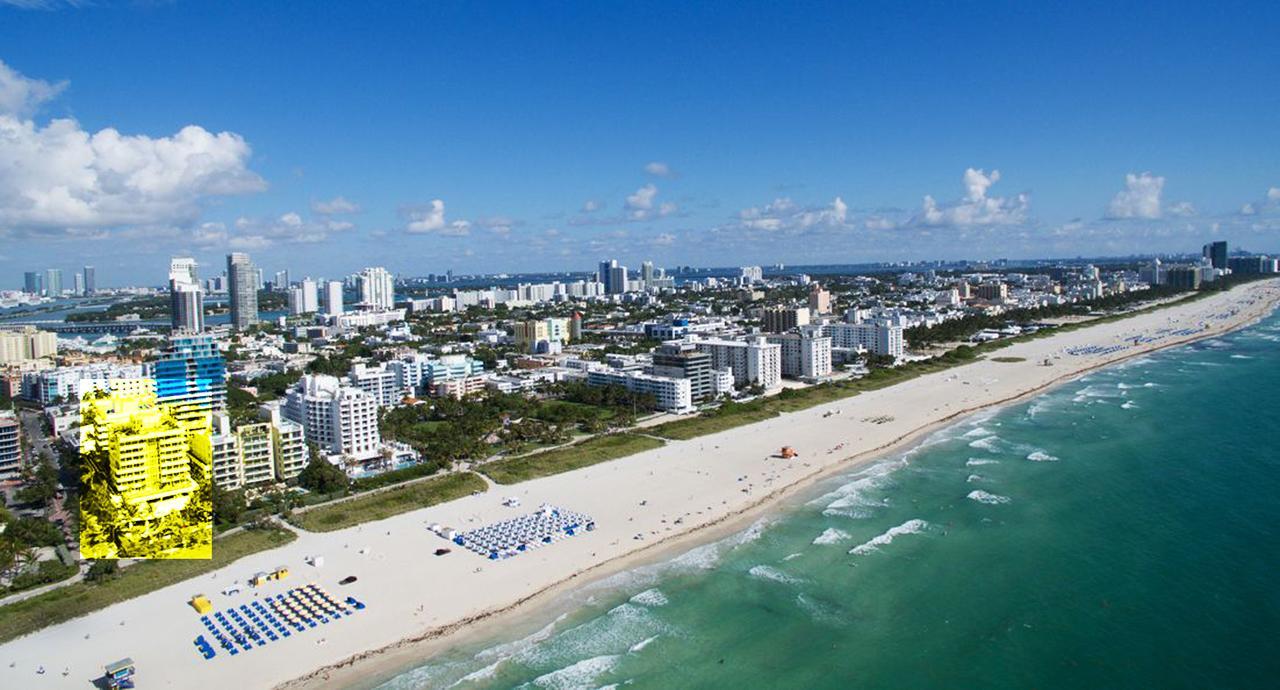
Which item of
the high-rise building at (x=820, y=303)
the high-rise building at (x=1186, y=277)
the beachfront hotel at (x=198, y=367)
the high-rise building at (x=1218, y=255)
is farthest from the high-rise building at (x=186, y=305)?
the high-rise building at (x=1218, y=255)

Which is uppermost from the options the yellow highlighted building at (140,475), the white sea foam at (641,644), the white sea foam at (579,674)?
the yellow highlighted building at (140,475)

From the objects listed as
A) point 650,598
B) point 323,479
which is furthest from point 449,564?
point 323,479

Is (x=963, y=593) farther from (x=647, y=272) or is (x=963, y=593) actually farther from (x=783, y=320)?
(x=647, y=272)

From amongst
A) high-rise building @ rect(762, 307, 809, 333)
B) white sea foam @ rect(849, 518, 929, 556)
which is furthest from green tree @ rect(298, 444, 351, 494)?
high-rise building @ rect(762, 307, 809, 333)

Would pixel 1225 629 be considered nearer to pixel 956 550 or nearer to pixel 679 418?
pixel 956 550

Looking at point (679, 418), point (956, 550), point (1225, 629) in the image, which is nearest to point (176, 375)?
point (679, 418)

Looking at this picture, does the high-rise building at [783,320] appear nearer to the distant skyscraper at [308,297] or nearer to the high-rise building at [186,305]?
the high-rise building at [186,305]
